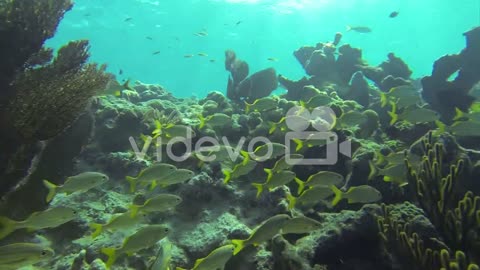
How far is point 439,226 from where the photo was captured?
460 centimetres

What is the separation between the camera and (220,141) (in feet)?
26.1

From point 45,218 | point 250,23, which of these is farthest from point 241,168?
point 250,23

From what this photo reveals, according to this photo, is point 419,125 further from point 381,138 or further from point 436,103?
point 436,103

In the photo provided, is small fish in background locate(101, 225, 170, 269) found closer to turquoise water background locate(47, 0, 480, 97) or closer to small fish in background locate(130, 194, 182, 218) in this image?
small fish in background locate(130, 194, 182, 218)

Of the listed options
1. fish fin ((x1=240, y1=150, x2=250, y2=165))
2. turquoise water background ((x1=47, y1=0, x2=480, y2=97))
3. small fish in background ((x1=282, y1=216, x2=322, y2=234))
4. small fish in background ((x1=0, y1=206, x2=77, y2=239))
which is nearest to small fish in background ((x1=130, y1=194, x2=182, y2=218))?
small fish in background ((x1=0, y1=206, x2=77, y2=239))

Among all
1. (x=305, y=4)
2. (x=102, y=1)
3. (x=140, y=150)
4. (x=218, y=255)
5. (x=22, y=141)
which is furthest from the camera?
(x=305, y=4)

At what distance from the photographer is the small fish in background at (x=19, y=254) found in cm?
357

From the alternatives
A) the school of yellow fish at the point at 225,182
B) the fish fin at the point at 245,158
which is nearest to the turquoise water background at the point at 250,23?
the school of yellow fish at the point at 225,182

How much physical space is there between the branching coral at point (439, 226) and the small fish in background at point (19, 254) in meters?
3.83

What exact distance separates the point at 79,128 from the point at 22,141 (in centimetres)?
156

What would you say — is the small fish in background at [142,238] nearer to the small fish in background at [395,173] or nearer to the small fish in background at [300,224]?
the small fish in background at [300,224]

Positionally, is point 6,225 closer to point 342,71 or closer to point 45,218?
point 45,218

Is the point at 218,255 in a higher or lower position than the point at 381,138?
lower

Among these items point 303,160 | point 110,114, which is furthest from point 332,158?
point 110,114
